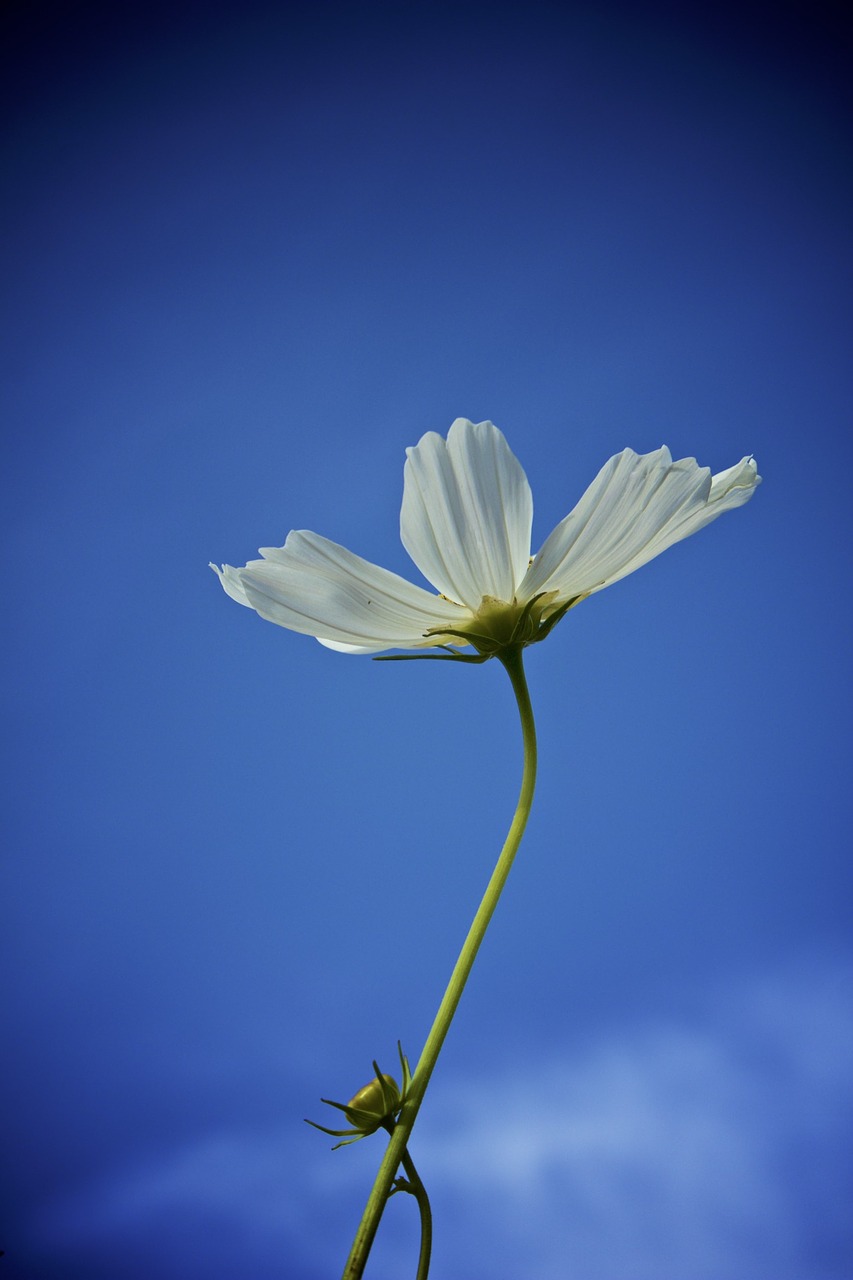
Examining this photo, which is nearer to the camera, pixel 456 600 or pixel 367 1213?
pixel 367 1213

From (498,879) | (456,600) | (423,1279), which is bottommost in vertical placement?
(423,1279)

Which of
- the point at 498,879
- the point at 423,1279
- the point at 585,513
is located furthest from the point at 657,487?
the point at 423,1279

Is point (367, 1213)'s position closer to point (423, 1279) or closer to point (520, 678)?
point (423, 1279)

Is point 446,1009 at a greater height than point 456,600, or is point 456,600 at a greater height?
point 456,600

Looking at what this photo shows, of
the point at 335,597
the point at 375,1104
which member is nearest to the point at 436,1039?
the point at 375,1104

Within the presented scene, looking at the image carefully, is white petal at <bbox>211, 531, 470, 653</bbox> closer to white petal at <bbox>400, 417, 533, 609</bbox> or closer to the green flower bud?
white petal at <bbox>400, 417, 533, 609</bbox>
